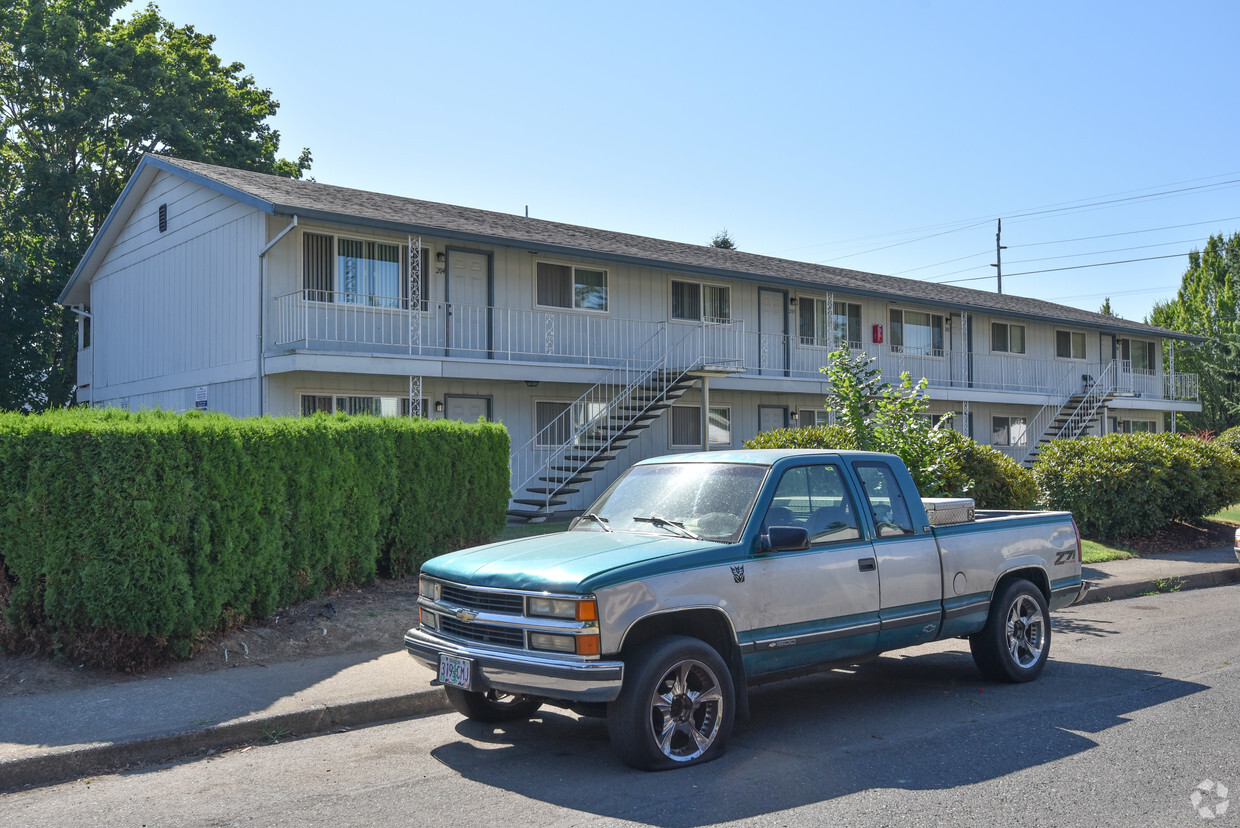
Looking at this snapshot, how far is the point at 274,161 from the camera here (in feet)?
114

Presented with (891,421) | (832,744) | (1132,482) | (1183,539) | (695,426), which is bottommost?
(832,744)

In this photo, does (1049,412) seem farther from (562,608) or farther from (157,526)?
(562,608)

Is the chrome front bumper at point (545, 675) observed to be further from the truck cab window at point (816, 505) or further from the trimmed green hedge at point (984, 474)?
the trimmed green hedge at point (984, 474)

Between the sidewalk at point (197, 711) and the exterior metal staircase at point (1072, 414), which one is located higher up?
the exterior metal staircase at point (1072, 414)

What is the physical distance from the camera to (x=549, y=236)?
20766 mm

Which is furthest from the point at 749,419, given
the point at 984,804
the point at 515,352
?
the point at 984,804

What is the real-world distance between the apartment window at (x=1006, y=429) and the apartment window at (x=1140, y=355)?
7.17 m

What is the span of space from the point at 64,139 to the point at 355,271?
696 inches

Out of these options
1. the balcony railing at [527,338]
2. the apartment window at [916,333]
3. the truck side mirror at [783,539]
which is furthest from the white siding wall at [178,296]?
the apartment window at [916,333]

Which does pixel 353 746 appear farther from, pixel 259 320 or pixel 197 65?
pixel 197 65

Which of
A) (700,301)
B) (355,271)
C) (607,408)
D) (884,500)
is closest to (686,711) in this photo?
(884,500)

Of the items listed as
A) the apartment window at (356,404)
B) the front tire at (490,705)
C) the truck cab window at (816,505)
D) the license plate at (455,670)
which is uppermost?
the apartment window at (356,404)

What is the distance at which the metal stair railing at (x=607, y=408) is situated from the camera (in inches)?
762

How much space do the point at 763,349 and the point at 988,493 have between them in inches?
417
